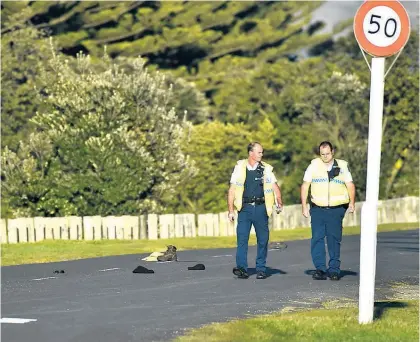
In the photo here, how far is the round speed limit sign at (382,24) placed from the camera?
1251 cm

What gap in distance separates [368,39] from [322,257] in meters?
5.99

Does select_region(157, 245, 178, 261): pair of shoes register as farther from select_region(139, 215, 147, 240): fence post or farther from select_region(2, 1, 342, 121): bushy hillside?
select_region(2, 1, 342, 121): bushy hillside

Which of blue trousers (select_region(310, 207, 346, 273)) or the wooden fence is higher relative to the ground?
blue trousers (select_region(310, 207, 346, 273))

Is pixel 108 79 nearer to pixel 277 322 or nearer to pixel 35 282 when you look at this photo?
pixel 35 282

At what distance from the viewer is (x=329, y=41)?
9356 cm

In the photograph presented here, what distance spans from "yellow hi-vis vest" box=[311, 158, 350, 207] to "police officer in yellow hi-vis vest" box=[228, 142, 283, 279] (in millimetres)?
562

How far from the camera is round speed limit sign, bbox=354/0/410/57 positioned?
12.5m

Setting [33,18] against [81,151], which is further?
[33,18]

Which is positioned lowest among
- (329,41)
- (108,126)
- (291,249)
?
(291,249)

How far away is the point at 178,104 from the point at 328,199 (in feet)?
140

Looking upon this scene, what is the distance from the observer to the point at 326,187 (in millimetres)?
17922

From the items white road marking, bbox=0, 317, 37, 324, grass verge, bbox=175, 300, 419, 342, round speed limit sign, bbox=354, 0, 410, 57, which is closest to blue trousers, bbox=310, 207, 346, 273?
grass verge, bbox=175, 300, 419, 342

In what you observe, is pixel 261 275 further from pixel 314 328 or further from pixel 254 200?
pixel 314 328

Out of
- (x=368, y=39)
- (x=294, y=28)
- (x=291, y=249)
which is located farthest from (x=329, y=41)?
(x=368, y=39)
